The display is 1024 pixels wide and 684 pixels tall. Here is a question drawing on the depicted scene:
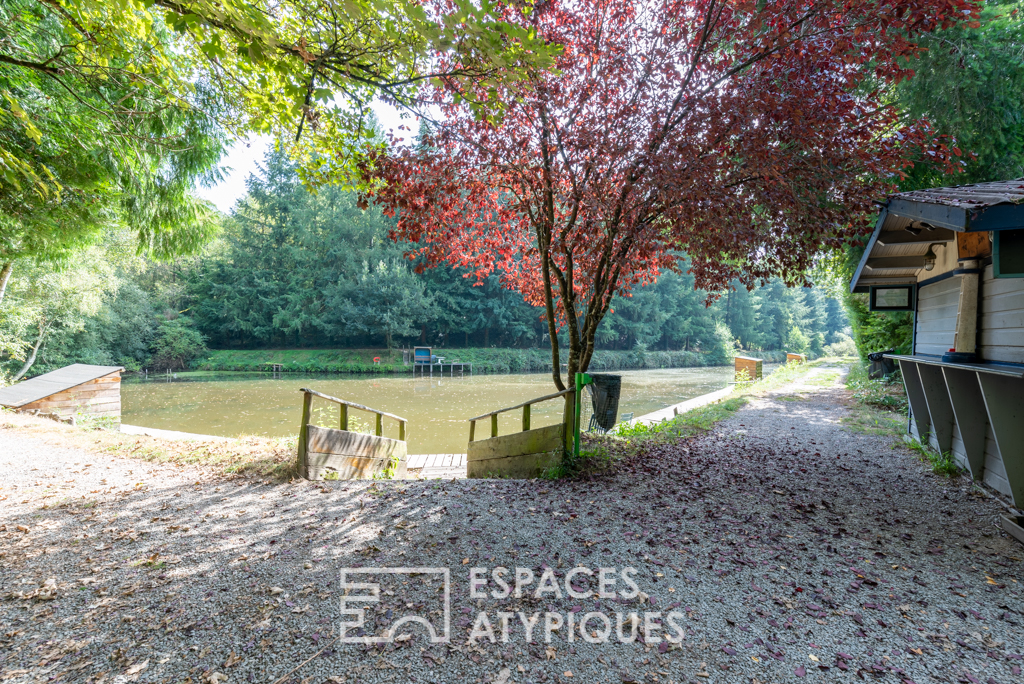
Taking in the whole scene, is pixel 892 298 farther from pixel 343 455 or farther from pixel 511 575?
pixel 343 455

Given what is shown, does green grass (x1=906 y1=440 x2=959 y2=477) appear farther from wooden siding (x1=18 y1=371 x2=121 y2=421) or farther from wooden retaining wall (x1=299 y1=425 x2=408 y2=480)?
wooden siding (x1=18 y1=371 x2=121 y2=421)

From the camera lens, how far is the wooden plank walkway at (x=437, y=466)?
6.95 metres

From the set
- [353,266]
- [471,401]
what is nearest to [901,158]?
[471,401]

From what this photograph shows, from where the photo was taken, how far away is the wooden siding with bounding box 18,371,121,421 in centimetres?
Result: 861

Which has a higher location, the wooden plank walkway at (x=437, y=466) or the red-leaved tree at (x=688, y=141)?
the red-leaved tree at (x=688, y=141)

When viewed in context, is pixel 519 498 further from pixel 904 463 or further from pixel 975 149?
pixel 975 149

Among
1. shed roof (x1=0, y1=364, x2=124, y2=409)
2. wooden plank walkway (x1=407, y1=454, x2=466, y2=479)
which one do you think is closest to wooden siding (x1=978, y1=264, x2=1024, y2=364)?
wooden plank walkway (x1=407, y1=454, x2=466, y2=479)

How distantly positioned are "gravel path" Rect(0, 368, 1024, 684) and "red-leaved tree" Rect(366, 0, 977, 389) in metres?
2.55

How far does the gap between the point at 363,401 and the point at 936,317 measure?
15.6m

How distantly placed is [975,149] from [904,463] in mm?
4431

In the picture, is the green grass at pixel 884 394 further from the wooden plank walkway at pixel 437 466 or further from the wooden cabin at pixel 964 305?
the wooden plank walkway at pixel 437 466

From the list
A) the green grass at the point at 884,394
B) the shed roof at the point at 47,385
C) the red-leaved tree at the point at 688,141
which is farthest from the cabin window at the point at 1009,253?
the shed roof at the point at 47,385

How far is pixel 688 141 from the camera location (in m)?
4.34

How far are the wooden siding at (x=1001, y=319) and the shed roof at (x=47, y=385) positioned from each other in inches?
519
